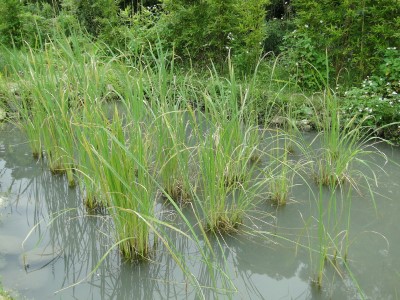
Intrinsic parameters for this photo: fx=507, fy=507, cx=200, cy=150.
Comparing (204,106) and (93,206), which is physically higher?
(204,106)

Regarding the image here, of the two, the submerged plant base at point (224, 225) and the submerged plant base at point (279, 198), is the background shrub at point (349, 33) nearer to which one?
the submerged plant base at point (279, 198)

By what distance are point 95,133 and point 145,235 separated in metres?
0.55

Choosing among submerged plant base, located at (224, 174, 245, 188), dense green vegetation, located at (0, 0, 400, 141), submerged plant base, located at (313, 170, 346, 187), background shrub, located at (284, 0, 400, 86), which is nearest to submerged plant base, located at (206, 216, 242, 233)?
submerged plant base, located at (224, 174, 245, 188)

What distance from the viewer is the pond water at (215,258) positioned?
234cm

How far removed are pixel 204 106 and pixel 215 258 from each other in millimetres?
3220

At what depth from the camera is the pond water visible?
2.34 metres

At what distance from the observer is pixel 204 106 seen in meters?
5.24

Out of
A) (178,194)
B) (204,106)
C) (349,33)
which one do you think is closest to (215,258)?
(178,194)

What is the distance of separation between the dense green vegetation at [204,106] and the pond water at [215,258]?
83 mm

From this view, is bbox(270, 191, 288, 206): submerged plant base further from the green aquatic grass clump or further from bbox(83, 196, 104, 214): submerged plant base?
bbox(83, 196, 104, 214): submerged plant base

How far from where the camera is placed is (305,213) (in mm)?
3045

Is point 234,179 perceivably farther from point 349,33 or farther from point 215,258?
point 349,33

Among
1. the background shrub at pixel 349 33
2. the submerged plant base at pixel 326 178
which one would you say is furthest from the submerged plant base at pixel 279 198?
the background shrub at pixel 349 33

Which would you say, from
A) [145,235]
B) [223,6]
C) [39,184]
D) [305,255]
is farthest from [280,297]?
[223,6]
